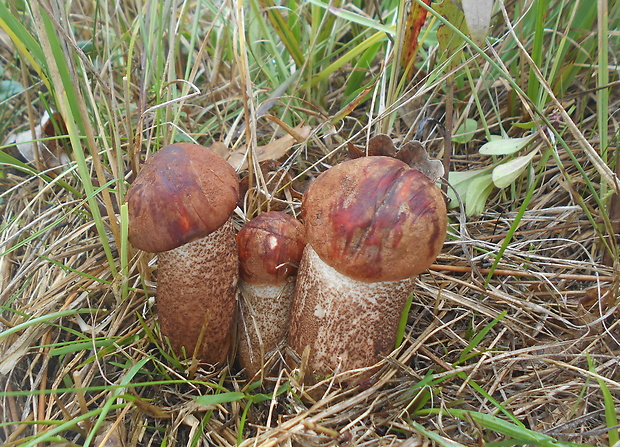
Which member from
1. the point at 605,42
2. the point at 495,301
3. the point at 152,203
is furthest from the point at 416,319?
the point at 605,42

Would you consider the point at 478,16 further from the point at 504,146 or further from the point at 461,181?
the point at 461,181

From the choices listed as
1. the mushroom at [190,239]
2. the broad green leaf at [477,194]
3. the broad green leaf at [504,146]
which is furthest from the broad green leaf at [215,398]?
the broad green leaf at [504,146]

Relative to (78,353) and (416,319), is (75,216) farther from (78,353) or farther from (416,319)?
(416,319)

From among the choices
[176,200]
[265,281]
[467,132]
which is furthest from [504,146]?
[176,200]

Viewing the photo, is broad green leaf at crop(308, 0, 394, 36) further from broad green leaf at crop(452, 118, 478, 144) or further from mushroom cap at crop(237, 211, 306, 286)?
mushroom cap at crop(237, 211, 306, 286)

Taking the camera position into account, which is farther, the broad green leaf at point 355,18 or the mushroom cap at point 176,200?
the broad green leaf at point 355,18

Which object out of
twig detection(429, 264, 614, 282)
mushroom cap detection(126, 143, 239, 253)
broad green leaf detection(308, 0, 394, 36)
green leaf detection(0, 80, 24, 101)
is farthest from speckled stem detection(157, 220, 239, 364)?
green leaf detection(0, 80, 24, 101)

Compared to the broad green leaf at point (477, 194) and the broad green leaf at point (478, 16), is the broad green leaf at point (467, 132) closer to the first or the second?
the broad green leaf at point (477, 194)

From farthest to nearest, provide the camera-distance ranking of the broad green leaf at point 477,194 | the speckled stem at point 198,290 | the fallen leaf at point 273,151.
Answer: the fallen leaf at point 273,151 < the broad green leaf at point 477,194 < the speckled stem at point 198,290

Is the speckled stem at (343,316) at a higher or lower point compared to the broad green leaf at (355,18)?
lower
